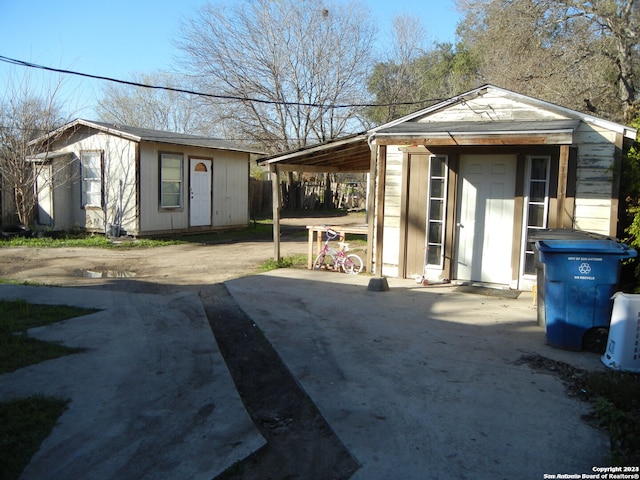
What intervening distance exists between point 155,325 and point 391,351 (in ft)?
10.1

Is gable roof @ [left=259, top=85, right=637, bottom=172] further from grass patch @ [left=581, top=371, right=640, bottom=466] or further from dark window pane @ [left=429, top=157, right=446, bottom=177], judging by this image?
grass patch @ [left=581, top=371, right=640, bottom=466]

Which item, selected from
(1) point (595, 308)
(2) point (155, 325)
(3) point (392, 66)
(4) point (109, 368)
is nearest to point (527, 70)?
(3) point (392, 66)

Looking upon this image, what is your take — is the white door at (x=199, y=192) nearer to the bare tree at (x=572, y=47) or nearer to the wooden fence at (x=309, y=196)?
the wooden fence at (x=309, y=196)

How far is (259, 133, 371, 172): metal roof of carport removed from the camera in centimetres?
1079

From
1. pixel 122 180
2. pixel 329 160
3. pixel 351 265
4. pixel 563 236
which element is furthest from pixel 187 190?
pixel 563 236

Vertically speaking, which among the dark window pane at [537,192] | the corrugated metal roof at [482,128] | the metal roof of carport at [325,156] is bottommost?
the dark window pane at [537,192]

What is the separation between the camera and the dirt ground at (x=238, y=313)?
3.61 m

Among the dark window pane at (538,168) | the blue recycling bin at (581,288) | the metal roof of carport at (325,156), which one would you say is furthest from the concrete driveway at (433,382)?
the metal roof of carport at (325,156)

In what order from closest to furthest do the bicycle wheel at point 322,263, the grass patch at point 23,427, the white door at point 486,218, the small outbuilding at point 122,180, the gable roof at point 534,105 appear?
the grass patch at point 23,427, the gable roof at point 534,105, the white door at point 486,218, the bicycle wheel at point 322,263, the small outbuilding at point 122,180

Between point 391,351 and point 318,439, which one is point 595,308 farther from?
point 318,439

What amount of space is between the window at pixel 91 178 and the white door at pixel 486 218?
38.9 feet

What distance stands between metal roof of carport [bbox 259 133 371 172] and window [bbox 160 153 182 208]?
20.2 feet

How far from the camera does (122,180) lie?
16.3 metres

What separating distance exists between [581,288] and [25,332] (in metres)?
6.39
